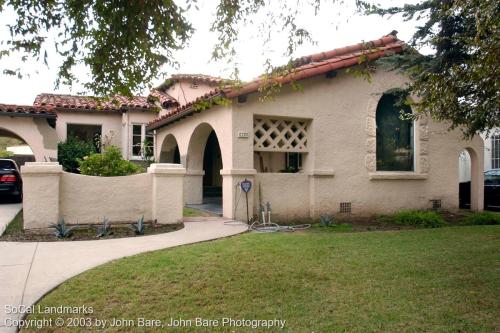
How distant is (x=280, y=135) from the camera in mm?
9867

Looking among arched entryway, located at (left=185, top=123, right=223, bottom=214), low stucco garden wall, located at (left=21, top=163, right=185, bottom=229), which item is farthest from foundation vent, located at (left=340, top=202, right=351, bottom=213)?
low stucco garden wall, located at (left=21, top=163, right=185, bottom=229)

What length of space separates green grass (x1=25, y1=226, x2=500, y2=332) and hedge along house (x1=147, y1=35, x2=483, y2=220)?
340 centimetres

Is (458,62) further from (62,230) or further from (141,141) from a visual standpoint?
(141,141)

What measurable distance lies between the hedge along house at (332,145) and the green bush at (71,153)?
5.03 metres

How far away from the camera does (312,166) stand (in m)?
9.96

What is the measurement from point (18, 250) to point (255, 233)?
164 inches

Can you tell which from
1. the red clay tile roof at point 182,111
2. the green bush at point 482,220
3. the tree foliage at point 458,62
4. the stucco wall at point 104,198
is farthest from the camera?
the green bush at point 482,220

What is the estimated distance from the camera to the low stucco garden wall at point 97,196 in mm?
7480

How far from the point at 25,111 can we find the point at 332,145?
10043mm

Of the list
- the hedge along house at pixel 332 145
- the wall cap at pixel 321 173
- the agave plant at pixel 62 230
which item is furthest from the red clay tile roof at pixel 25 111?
the wall cap at pixel 321 173

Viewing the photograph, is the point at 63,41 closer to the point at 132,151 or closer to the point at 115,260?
the point at 115,260

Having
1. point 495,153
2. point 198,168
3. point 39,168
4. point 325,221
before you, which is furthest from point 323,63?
point 495,153

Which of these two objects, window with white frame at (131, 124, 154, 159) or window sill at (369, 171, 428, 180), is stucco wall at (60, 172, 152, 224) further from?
window with white frame at (131, 124, 154, 159)

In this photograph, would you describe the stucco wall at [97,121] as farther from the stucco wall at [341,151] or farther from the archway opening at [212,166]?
the stucco wall at [341,151]
